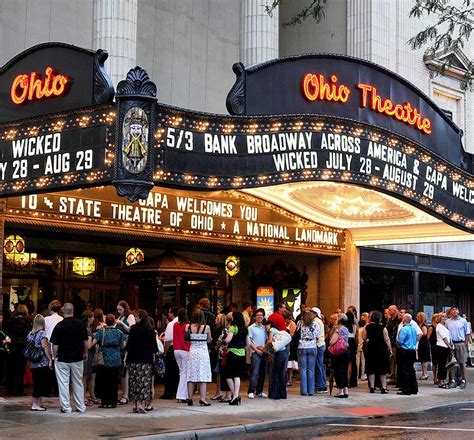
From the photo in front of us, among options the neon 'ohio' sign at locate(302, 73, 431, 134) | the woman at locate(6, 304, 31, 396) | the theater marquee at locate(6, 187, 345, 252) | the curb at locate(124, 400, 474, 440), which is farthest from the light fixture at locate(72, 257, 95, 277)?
the curb at locate(124, 400, 474, 440)

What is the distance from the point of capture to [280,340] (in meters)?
18.2

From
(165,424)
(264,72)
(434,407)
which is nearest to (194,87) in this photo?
(264,72)

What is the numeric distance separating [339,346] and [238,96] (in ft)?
18.5

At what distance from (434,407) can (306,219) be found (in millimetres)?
7872

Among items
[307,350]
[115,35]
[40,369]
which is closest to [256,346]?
[307,350]

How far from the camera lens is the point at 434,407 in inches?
720

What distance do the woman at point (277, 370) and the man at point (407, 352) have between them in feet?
10.5

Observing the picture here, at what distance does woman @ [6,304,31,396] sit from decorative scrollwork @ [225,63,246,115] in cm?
559

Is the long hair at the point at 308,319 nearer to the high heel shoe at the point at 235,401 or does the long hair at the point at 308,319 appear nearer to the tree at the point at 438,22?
the high heel shoe at the point at 235,401

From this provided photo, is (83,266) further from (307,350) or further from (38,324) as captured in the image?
(38,324)

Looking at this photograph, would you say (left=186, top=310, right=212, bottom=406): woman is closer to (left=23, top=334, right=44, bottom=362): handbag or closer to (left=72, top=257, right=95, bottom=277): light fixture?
(left=23, top=334, right=44, bottom=362): handbag

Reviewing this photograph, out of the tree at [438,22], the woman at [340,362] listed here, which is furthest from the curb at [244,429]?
the tree at [438,22]

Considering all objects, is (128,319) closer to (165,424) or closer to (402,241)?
(165,424)

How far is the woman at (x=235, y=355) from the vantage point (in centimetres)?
1689
